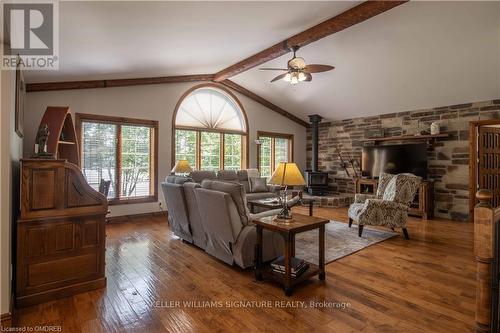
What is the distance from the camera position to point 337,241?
4.24 meters

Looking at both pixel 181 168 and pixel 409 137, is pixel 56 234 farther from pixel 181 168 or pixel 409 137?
pixel 409 137

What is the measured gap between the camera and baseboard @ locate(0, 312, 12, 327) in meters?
2.03

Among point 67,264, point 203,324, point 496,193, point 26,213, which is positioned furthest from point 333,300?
point 496,193

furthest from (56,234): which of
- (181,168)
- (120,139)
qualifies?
(120,139)

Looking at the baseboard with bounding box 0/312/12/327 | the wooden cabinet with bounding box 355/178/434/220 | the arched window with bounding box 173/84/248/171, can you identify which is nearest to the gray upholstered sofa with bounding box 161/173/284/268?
the baseboard with bounding box 0/312/12/327

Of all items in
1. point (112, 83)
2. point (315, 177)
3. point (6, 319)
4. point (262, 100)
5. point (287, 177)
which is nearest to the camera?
point (6, 319)

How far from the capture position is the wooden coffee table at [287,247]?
2.60m

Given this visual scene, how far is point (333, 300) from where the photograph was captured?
251cm

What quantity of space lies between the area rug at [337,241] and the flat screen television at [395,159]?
7.44ft

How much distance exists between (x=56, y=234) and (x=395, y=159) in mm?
6721

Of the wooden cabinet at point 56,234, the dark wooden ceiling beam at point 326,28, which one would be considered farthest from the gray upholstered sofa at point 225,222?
the dark wooden ceiling beam at point 326,28

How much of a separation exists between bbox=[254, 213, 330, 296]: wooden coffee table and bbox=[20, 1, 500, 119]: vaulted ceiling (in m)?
2.49

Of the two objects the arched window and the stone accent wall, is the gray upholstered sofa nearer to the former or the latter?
the arched window

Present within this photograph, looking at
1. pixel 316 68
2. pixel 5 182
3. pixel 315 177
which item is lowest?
pixel 315 177
